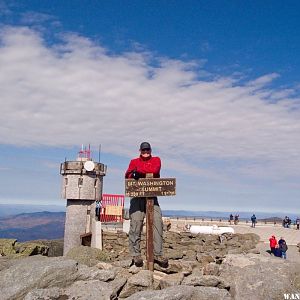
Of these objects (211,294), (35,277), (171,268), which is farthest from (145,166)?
(35,277)

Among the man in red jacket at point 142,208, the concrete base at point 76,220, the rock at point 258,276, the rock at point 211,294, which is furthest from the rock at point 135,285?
the concrete base at point 76,220

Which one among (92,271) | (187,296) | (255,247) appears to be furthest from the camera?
(255,247)

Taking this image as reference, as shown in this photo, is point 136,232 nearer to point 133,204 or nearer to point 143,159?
point 133,204

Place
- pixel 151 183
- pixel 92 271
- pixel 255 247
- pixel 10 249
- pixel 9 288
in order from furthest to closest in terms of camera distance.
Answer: pixel 255 247
pixel 10 249
pixel 151 183
pixel 92 271
pixel 9 288

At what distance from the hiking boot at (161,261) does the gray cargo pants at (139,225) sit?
16cm

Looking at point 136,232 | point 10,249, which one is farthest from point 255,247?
point 136,232

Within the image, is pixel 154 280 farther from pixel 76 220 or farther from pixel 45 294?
pixel 76 220

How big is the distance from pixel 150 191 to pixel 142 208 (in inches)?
32.4

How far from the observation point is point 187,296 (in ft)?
27.9

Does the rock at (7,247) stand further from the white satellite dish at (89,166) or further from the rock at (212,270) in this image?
the rock at (212,270)

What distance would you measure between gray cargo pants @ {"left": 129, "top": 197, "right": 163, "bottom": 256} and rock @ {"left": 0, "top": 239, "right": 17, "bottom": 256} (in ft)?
33.1

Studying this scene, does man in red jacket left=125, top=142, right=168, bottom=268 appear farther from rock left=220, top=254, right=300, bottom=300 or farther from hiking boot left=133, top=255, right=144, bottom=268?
rock left=220, top=254, right=300, bottom=300

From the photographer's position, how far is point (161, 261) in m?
10.7

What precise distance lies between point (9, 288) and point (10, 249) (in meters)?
11.0
